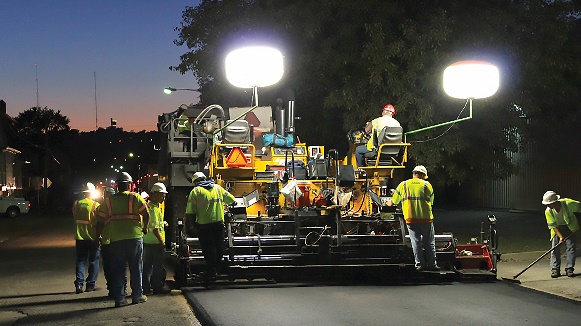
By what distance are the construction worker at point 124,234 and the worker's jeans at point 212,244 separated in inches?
51.7

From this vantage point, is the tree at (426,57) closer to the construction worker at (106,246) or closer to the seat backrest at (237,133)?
the seat backrest at (237,133)

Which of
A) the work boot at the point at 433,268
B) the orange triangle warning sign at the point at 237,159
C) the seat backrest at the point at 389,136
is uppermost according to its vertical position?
the seat backrest at the point at 389,136

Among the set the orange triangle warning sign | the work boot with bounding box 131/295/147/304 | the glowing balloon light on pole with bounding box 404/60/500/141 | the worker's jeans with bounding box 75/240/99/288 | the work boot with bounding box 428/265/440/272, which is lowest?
the work boot with bounding box 131/295/147/304

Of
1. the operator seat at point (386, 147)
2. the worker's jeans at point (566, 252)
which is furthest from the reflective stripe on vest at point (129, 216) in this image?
the worker's jeans at point (566, 252)

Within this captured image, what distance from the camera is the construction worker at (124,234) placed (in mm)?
10945

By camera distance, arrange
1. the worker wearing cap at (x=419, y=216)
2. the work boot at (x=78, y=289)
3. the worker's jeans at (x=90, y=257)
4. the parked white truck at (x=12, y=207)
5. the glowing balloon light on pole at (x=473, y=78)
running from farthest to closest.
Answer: the parked white truck at (x=12, y=207), the glowing balloon light on pole at (x=473, y=78), the worker's jeans at (x=90, y=257), the work boot at (x=78, y=289), the worker wearing cap at (x=419, y=216)

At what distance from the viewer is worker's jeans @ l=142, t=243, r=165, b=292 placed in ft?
40.4

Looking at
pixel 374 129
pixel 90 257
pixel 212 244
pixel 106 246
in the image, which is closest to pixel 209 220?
pixel 212 244

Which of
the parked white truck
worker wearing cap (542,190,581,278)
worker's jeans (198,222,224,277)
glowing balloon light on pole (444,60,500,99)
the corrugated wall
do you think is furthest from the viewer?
the parked white truck

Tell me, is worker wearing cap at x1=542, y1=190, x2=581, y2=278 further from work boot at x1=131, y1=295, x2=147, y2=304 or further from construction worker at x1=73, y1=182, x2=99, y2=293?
construction worker at x1=73, y1=182, x2=99, y2=293

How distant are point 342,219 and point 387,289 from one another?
72.9 inches

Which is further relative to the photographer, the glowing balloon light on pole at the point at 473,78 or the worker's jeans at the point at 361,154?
the worker's jeans at the point at 361,154

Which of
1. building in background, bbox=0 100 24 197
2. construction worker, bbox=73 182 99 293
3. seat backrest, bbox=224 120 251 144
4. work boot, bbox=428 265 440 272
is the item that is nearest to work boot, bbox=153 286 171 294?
construction worker, bbox=73 182 99 293

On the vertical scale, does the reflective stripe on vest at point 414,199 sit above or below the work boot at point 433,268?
above
